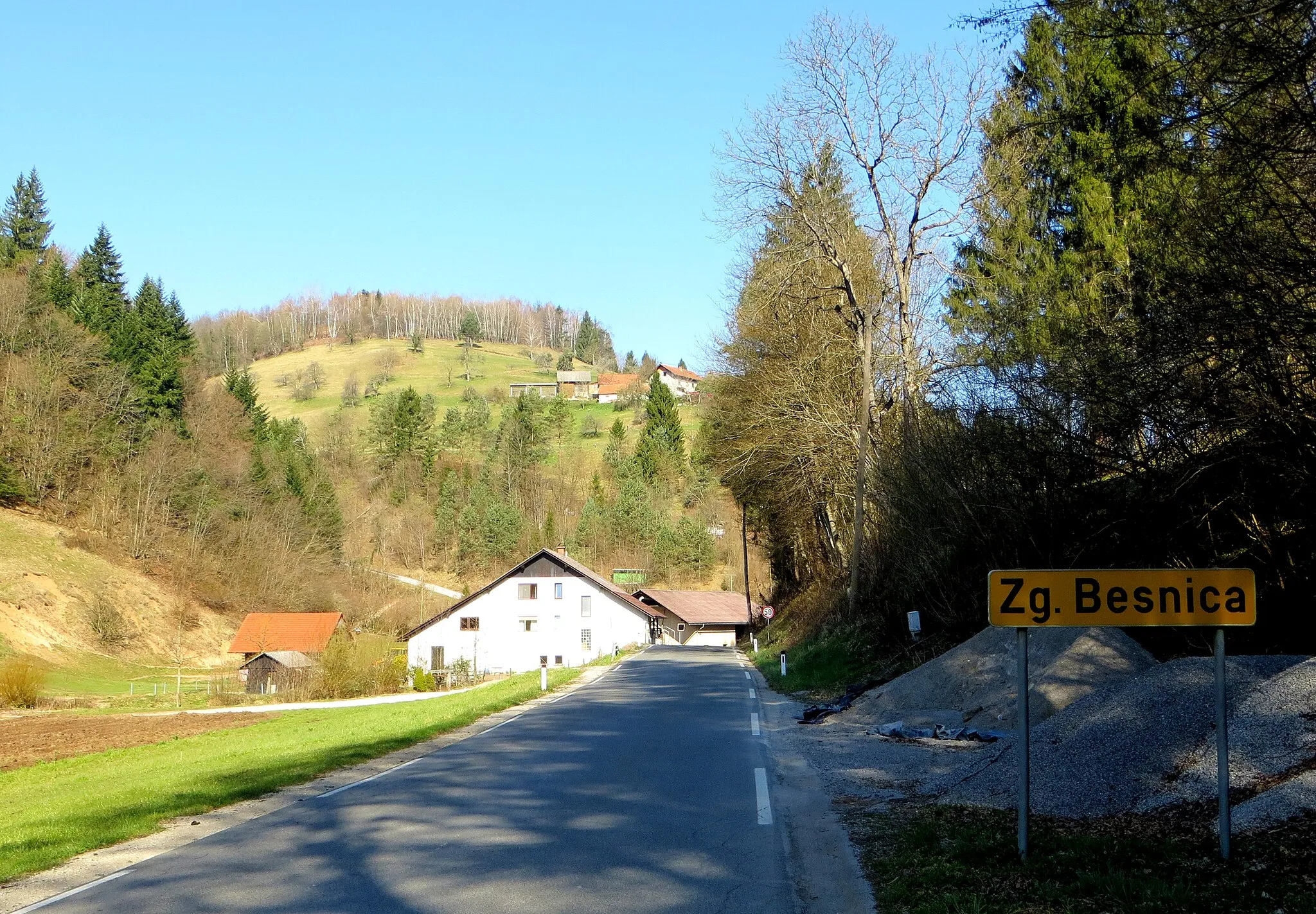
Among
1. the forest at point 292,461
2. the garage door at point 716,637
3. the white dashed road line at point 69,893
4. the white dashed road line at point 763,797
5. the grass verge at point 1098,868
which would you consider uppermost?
the forest at point 292,461

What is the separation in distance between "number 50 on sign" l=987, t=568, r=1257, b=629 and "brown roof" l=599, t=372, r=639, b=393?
5858 inches

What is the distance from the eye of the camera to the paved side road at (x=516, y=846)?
21.7 ft

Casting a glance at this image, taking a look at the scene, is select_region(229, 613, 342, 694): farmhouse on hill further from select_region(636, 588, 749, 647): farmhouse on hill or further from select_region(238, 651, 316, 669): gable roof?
select_region(636, 588, 749, 647): farmhouse on hill

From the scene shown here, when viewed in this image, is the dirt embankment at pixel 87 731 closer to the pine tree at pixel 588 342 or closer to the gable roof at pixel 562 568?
the gable roof at pixel 562 568

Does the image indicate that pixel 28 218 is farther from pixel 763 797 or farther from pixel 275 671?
pixel 763 797

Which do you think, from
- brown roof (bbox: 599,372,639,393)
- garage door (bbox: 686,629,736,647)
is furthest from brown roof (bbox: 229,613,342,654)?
brown roof (bbox: 599,372,639,393)

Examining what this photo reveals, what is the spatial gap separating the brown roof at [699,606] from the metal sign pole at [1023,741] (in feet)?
232

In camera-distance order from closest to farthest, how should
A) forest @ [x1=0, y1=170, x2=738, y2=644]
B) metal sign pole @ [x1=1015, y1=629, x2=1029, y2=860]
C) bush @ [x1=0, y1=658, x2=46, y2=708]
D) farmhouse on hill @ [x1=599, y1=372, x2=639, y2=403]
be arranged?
metal sign pole @ [x1=1015, y1=629, x2=1029, y2=860] < bush @ [x1=0, y1=658, x2=46, y2=708] < forest @ [x1=0, y1=170, x2=738, y2=644] < farmhouse on hill @ [x1=599, y1=372, x2=639, y2=403]

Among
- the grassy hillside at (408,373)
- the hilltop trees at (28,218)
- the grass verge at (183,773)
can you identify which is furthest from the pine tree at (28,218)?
the grass verge at (183,773)

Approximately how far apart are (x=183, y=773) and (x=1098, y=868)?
14265mm

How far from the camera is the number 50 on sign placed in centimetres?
680

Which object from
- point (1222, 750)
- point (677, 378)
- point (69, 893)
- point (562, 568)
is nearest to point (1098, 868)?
point (1222, 750)

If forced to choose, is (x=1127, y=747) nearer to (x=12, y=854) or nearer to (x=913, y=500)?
(x=12, y=854)

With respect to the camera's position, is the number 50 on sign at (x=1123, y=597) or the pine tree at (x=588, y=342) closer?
the number 50 on sign at (x=1123, y=597)
